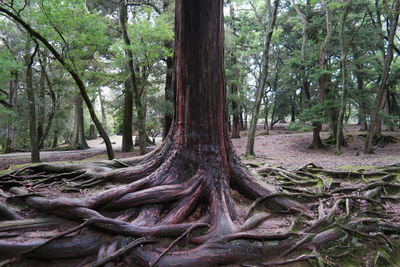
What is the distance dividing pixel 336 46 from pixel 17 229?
18.8 m

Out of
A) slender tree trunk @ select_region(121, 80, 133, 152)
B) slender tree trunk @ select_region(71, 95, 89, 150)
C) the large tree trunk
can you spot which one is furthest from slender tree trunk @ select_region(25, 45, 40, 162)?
the large tree trunk

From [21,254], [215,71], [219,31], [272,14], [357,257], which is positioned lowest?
→ [357,257]

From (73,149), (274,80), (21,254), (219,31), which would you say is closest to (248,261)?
(21,254)

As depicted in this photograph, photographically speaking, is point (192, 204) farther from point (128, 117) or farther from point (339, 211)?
point (128, 117)

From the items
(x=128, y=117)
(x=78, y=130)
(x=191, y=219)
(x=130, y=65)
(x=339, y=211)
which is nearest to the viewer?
(x=191, y=219)

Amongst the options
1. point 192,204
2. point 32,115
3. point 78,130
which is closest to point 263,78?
point 192,204

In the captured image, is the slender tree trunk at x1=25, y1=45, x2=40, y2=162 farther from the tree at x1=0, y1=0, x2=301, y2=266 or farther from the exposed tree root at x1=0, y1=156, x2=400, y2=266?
the tree at x1=0, y1=0, x2=301, y2=266

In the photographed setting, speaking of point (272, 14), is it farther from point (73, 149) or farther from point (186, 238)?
point (73, 149)

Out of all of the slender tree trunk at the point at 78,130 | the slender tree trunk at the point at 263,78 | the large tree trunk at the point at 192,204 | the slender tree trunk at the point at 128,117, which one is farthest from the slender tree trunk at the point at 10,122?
the slender tree trunk at the point at 263,78

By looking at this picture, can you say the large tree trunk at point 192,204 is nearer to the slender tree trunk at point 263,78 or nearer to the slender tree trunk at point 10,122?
the slender tree trunk at point 263,78

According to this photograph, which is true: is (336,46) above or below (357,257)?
above

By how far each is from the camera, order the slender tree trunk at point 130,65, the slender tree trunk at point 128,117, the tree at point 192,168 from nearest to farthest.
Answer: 1. the tree at point 192,168
2. the slender tree trunk at point 130,65
3. the slender tree trunk at point 128,117

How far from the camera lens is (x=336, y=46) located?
15.6 metres

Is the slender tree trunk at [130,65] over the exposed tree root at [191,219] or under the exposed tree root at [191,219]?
over
